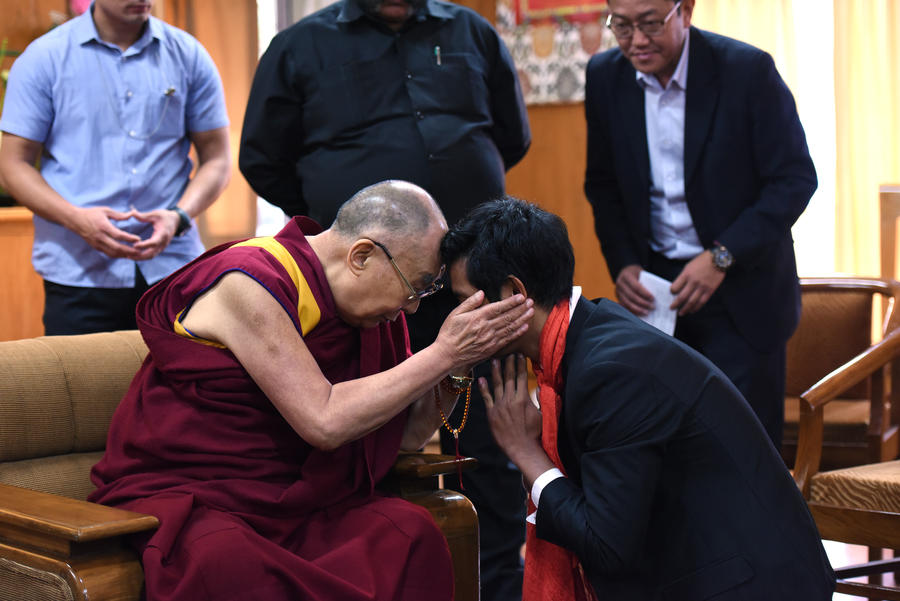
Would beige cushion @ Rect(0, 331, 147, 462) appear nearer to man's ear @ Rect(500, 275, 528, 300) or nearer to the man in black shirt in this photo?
the man in black shirt

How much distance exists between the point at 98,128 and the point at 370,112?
2.41 ft

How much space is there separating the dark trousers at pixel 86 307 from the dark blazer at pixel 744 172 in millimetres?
1366

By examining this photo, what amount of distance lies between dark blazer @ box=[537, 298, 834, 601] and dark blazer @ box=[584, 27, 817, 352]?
99 centimetres

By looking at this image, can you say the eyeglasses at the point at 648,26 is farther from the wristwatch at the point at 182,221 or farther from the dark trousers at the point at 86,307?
the dark trousers at the point at 86,307

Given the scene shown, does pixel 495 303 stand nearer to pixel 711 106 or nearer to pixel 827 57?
pixel 711 106

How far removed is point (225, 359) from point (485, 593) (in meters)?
1.21

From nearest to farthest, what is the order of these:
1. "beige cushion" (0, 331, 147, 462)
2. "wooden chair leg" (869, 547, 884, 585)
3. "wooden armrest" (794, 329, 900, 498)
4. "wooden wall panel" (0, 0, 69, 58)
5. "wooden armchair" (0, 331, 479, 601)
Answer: "wooden armchair" (0, 331, 479, 601) < "beige cushion" (0, 331, 147, 462) < "wooden armrest" (794, 329, 900, 498) < "wooden chair leg" (869, 547, 884, 585) < "wooden wall panel" (0, 0, 69, 58)

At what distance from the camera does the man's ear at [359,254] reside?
73.8 inches

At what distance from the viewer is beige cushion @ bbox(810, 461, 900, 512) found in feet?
7.64

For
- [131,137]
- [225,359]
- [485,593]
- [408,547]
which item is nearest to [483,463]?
[485,593]

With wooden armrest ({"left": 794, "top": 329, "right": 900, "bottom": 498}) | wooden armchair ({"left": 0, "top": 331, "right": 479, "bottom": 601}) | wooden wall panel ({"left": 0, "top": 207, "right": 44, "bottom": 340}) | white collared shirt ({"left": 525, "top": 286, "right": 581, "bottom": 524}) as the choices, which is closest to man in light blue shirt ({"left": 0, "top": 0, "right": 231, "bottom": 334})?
wooden armchair ({"left": 0, "top": 331, "right": 479, "bottom": 601})

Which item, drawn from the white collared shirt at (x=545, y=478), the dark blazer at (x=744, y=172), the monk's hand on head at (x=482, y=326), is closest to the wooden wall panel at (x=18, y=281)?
the dark blazer at (x=744, y=172)

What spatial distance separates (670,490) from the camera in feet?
5.46

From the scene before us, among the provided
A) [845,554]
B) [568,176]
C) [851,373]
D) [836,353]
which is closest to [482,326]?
[851,373]
